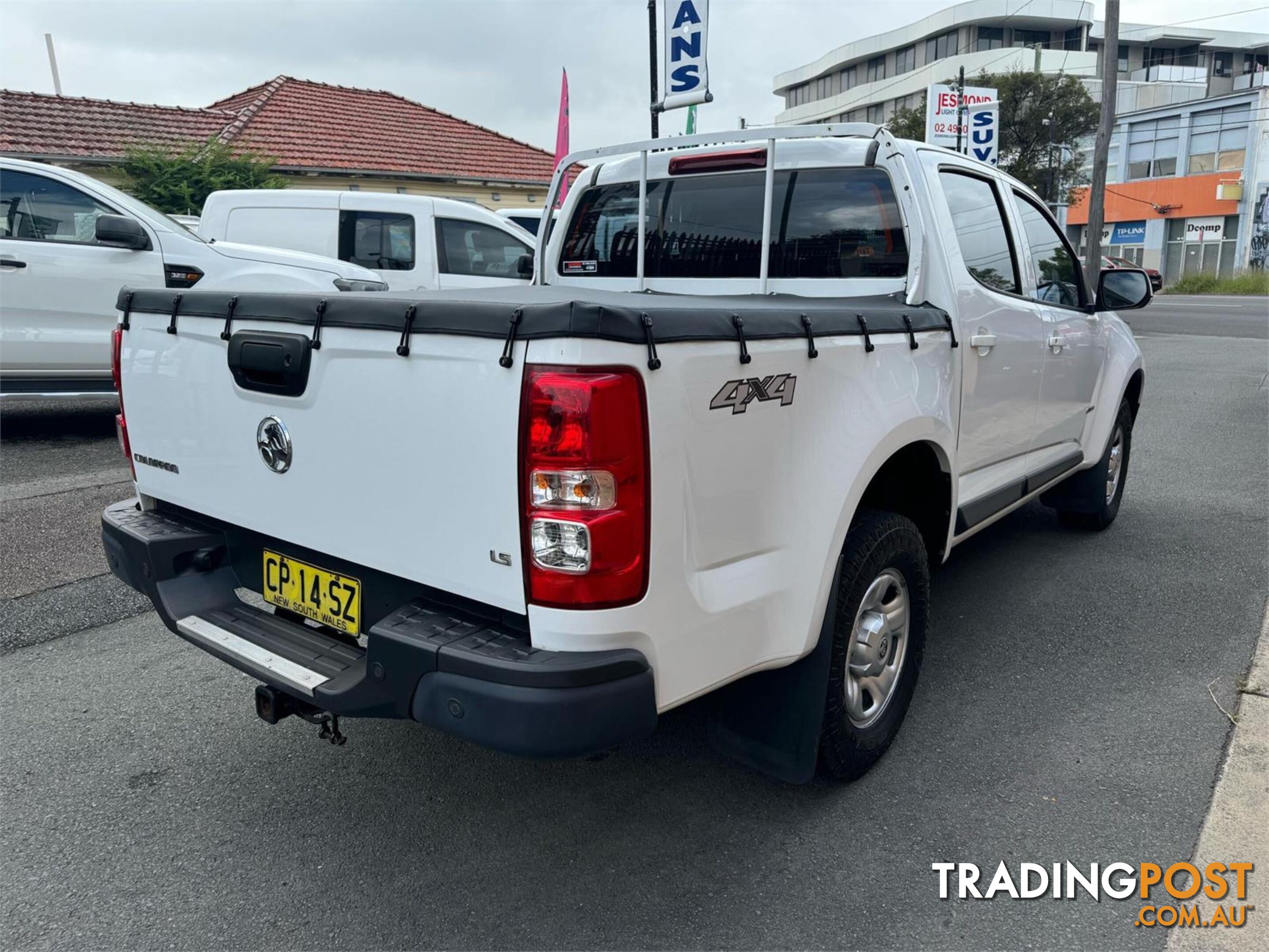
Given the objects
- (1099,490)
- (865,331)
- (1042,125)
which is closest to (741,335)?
(865,331)

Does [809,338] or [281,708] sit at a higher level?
[809,338]

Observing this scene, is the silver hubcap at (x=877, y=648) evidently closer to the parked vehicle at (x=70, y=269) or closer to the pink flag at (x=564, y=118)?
the parked vehicle at (x=70, y=269)

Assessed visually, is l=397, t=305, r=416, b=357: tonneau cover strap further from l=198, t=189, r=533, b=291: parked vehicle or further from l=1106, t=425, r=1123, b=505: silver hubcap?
l=198, t=189, r=533, b=291: parked vehicle

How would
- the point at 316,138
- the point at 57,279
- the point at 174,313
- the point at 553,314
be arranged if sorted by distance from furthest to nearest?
1. the point at 316,138
2. the point at 57,279
3. the point at 174,313
4. the point at 553,314

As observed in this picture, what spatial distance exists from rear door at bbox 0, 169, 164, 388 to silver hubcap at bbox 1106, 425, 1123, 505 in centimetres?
671

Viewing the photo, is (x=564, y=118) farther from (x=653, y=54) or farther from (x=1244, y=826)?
(x=1244, y=826)

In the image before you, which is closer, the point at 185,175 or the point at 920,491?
the point at 920,491

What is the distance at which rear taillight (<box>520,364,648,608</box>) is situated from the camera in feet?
6.47

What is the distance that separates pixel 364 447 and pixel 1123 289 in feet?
14.2

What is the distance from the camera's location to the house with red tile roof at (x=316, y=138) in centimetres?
1678

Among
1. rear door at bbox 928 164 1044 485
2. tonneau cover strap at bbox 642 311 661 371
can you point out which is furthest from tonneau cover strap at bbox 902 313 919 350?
tonneau cover strap at bbox 642 311 661 371

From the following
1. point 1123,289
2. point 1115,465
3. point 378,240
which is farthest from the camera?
point 378,240

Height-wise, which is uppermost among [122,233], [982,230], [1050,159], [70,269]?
[1050,159]

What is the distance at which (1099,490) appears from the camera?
215 inches
